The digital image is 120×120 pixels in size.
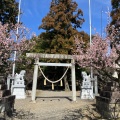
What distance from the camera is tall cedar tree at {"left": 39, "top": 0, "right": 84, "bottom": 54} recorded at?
21.5 m

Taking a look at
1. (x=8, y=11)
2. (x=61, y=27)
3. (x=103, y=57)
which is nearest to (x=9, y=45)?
(x=103, y=57)

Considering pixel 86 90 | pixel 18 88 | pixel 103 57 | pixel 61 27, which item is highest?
pixel 61 27

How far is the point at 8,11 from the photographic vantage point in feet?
42.0

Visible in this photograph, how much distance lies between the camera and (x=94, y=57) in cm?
571

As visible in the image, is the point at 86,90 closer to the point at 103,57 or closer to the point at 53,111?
the point at 53,111

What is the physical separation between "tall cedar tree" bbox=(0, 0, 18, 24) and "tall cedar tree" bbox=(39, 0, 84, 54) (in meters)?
8.76

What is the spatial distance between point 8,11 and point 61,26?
33.1 feet

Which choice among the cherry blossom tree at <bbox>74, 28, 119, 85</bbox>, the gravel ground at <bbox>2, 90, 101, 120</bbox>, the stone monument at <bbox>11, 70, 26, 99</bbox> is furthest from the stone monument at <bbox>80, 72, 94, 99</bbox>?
the cherry blossom tree at <bbox>74, 28, 119, 85</bbox>

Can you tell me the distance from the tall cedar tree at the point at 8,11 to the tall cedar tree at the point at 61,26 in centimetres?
876

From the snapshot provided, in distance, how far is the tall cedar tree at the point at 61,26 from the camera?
21.5 metres

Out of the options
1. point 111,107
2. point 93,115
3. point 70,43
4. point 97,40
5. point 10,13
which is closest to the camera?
point 97,40

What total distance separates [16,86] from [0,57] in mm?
9192

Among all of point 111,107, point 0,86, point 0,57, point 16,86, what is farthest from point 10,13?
point 111,107

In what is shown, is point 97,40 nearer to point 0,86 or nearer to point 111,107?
point 111,107
